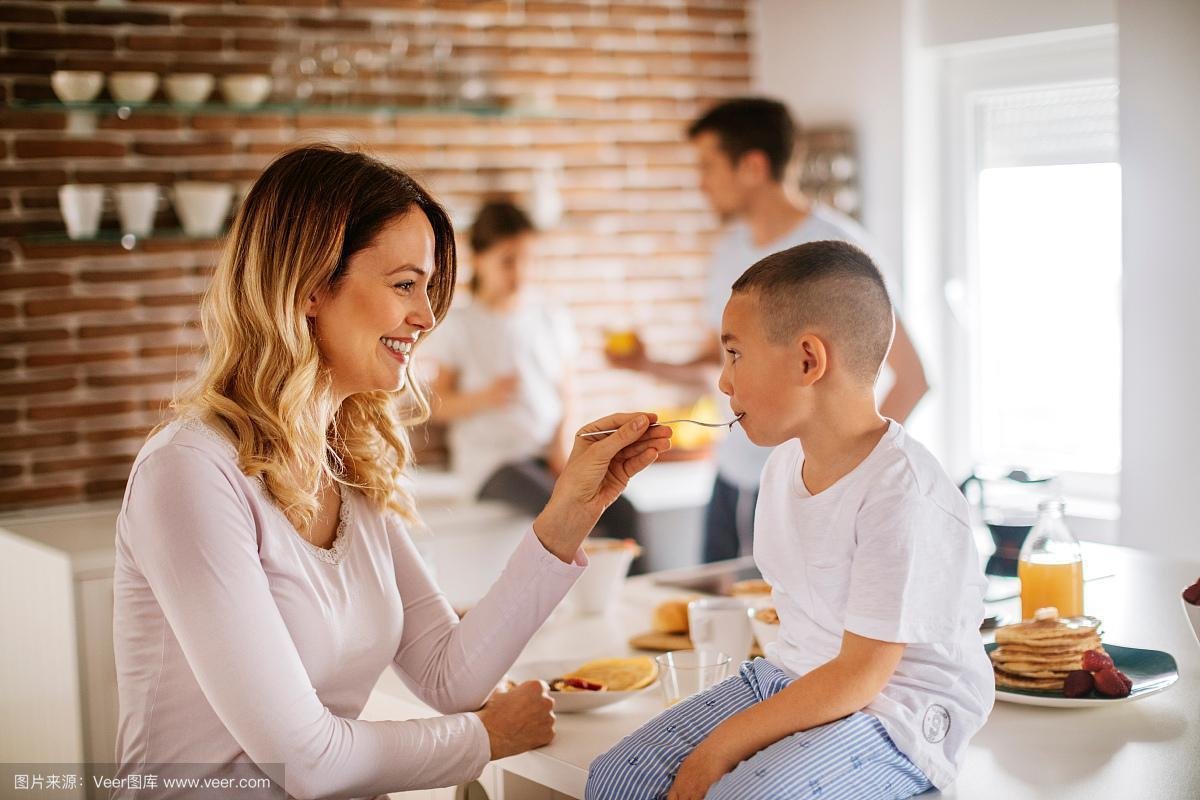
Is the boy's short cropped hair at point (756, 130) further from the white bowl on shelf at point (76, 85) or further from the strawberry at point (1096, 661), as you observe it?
the strawberry at point (1096, 661)

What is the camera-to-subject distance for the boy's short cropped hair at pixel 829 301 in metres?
1.47

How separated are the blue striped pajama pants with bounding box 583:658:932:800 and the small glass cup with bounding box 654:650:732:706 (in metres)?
0.08

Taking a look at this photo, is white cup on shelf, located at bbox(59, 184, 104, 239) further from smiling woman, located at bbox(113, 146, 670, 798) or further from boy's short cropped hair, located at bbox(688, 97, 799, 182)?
smiling woman, located at bbox(113, 146, 670, 798)

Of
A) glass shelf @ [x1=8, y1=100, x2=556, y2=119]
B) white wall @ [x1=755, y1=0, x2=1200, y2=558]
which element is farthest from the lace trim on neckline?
white wall @ [x1=755, y1=0, x2=1200, y2=558]

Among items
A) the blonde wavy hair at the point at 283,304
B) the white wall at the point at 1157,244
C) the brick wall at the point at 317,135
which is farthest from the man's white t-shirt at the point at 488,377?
the blonde wavy hair at the point at 283,304

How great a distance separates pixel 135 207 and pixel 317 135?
605mm

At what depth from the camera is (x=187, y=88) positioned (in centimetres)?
373

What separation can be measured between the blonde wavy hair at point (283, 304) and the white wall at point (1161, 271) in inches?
111

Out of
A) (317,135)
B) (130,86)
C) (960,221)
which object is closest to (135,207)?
(130,86)

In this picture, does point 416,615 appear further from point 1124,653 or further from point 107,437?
point 107,437

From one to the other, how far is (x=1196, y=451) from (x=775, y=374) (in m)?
2.74

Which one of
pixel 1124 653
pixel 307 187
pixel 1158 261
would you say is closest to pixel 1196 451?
pixel 1158 261

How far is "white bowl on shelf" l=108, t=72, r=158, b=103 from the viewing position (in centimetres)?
362

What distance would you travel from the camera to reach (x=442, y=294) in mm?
1861
